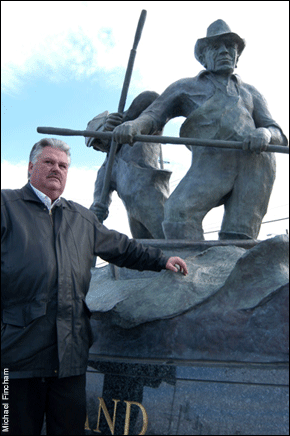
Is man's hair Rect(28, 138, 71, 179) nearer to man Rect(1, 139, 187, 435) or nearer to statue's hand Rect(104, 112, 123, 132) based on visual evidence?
man Rect(1, 139, 187, 435)

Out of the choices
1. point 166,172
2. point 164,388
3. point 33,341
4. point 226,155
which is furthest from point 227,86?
point 33,341

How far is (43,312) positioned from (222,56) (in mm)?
3059

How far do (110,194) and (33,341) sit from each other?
10.1 ft

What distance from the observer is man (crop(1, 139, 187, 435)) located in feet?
6.15

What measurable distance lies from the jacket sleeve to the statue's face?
2267 millimetres

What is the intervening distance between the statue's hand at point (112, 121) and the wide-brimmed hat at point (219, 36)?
1065 mm

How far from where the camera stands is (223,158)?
390 cm

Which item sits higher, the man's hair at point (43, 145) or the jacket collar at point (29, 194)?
the man's hair at point (43, 145)

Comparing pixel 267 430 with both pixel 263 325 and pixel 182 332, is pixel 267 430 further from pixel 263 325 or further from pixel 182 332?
pixel 182 332

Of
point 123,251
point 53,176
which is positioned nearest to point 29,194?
point 53,176

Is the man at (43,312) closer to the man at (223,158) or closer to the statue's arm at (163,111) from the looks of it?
the man at (223,158)

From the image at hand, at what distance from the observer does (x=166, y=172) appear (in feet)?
14.8

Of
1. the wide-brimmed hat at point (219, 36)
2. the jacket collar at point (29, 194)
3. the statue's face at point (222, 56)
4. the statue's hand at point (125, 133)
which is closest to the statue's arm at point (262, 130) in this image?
the statue's face at point (222, 56)

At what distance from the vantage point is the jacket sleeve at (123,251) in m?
2.37
